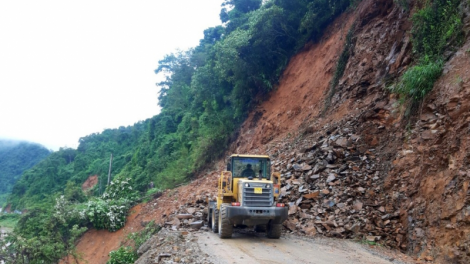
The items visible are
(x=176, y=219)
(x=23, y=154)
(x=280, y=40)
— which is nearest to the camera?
(x=176, y=219)

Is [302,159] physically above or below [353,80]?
below

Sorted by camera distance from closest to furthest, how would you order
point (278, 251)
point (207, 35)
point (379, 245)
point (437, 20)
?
1. point (278, 251)
2. point (379, 245)
3. point (437, 20)
4. point (207, 35)

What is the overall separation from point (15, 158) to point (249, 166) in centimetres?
8811

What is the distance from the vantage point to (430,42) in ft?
36.9

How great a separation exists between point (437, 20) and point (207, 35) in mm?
35460

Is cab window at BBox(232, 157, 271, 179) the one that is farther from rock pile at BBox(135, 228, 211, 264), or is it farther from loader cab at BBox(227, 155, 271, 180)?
rock pile at BBox(135, 228, 211, 264)

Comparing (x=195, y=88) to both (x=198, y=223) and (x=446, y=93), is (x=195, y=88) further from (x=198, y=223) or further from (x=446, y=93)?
(x=446, y=93)

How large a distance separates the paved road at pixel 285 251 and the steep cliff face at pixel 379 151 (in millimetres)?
849

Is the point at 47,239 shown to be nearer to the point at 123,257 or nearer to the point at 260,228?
the point at 123,257

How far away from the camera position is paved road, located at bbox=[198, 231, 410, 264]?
293 inches

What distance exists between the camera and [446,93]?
9023mm

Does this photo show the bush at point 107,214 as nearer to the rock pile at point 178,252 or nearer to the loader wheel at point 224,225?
the rock pile at point 178,252

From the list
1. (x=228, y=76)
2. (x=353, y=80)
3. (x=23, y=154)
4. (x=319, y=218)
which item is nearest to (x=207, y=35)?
(x=228, y=76)

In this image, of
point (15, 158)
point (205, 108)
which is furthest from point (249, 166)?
point (15, 158)
